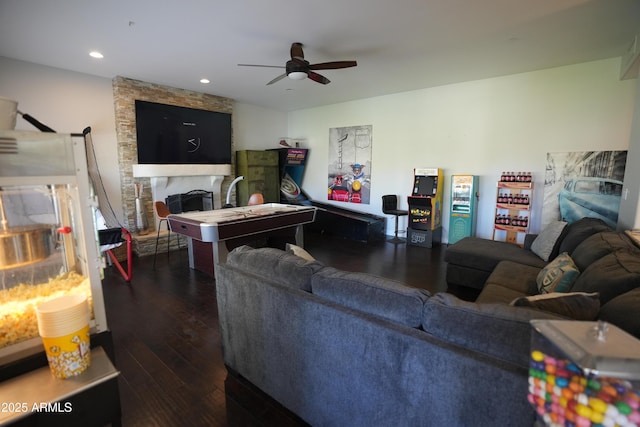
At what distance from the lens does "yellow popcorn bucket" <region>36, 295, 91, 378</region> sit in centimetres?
101

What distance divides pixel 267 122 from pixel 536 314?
24.1ft

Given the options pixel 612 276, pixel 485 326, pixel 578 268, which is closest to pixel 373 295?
pixel 485 326

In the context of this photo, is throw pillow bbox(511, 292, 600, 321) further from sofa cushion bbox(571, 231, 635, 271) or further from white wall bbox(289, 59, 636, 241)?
white wall bbox(289, 59, 636, 241)

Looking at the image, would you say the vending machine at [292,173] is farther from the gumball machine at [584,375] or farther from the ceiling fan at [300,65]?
the gumball machine at [584,375]

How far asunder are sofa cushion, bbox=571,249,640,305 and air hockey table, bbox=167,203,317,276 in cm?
325

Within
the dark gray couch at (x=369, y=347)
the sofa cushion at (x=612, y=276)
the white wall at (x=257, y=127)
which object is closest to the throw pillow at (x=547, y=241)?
the sofa cushion at (x=612, y=276)

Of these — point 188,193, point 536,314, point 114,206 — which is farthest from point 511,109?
point 114,206

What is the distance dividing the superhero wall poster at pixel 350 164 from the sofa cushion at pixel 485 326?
5580 millimetres

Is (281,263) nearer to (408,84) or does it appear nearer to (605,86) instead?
(408,84)

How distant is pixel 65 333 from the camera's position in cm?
103

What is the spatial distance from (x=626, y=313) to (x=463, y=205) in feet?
13.6

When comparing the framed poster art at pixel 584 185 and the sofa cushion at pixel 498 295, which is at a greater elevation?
the framed poster art at pixel 584 185

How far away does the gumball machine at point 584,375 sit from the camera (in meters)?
0.61

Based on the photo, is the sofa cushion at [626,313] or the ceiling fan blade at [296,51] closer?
the sofa cushion at [626,313]
